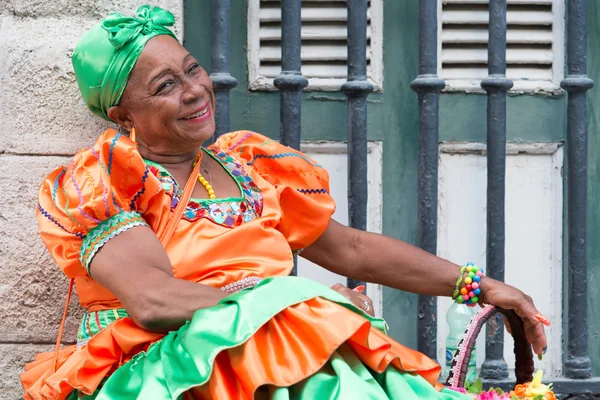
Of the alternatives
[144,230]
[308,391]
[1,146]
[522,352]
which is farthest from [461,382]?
[1,146]

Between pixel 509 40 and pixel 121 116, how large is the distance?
1613 millimetres

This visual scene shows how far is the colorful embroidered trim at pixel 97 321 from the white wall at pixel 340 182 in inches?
43.7

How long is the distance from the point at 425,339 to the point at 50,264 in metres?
1.25

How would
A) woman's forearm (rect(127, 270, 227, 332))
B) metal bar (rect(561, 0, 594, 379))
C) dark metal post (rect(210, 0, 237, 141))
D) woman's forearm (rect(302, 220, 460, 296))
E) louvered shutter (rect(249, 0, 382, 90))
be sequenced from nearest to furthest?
woman's forearm (rect(127, 270, 227, 332)) → woman's forearm (rect(302, 220, 460, 296)) → dark metal post (rect(210, 0, 237, 141)) → metal bar (rect(561, 0, 594, 379)) → louvered shutter (rect(249, 0, 382, 90))

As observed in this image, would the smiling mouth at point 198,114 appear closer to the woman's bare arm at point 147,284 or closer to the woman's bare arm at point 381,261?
the woman's bare arm at point 147,284

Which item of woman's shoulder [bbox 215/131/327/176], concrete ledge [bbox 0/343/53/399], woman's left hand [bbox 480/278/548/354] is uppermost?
woman's shoulder [bbox 215/131/327/176]

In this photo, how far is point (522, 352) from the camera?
302cm

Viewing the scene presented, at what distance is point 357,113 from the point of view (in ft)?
11.3

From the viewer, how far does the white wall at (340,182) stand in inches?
147

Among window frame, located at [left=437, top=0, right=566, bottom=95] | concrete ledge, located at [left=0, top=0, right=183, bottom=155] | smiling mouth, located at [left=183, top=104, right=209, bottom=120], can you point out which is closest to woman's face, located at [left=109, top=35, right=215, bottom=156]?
smiling mouth, located at [left=183, top=104, right=209, bottom=120]

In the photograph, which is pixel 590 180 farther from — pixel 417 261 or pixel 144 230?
pixel 144 230

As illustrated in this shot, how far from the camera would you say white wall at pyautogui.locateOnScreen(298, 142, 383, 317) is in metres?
3.75

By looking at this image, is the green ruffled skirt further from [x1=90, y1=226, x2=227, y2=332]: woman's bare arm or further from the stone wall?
the stone wall

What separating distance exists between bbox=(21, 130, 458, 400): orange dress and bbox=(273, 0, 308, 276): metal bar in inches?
8.4
